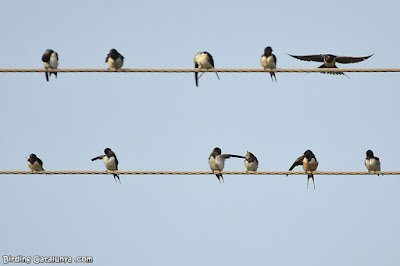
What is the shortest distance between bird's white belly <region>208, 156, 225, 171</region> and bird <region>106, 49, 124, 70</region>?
8.82 feet

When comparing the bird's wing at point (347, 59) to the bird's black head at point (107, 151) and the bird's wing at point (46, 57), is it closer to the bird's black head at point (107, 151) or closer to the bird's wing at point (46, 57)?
the bird's black head at point (107, 151)

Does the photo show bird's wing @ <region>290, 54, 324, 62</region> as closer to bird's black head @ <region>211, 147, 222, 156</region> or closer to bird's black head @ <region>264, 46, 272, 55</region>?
bird's black head @ <region>264, 46, 272, 55</region>

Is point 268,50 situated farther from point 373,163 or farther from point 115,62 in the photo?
point 373,163

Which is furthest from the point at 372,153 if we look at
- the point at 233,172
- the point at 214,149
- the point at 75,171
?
the point at 75,171

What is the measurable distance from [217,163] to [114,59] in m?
2.97

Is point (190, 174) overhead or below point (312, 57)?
below

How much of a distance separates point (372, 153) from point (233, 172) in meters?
6.16

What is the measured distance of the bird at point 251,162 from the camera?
86.3ft

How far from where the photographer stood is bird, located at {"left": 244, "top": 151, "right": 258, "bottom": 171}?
26312 millimetres

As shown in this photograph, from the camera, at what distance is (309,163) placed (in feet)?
82.8

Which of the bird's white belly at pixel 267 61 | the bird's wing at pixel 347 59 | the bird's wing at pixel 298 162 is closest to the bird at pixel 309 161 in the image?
the bird's wing at pixel 298 162

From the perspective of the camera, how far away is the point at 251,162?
26359mm

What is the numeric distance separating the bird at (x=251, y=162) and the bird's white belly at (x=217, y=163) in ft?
4.36

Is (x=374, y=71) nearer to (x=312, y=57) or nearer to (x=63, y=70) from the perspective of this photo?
(x=63, y=70)
